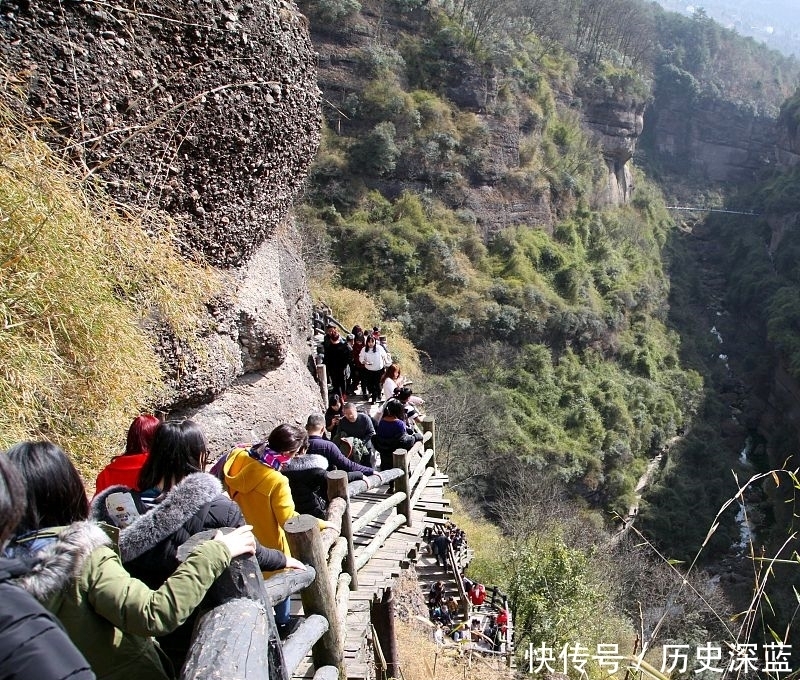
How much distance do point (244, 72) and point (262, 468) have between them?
4.71 metres

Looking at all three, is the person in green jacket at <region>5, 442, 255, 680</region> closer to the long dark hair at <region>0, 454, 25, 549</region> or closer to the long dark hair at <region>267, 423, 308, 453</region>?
the long dark hair at <region>0, 454, 25, 549</region>

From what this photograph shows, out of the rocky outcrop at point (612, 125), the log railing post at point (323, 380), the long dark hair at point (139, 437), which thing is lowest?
the log railing post at point (323, 380)

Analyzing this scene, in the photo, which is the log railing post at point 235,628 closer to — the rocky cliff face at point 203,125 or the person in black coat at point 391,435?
the rocky cliff face at point 203,125

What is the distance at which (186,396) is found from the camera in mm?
5684

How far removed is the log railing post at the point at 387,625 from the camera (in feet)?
16.5

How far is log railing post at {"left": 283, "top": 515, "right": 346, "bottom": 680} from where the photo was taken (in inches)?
112

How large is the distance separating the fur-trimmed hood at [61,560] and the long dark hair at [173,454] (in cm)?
70

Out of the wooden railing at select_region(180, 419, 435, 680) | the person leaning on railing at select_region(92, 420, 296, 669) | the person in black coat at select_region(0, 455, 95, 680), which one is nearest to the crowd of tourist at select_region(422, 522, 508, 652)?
the wooden railing at select_region(180, 419, 435, 680)

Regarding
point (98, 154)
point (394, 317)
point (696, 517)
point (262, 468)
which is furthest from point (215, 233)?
point (696, 517)

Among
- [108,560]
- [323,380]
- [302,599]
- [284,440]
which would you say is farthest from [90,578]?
[323,380]

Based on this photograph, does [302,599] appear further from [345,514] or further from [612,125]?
[612,125]

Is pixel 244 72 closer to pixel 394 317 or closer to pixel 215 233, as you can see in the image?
pixel 215 233

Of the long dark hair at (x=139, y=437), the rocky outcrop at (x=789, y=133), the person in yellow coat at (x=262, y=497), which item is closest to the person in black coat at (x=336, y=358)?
the person in yellow coat at (x=262, y=497)

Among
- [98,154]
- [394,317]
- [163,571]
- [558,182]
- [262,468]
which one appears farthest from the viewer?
[558,182]
